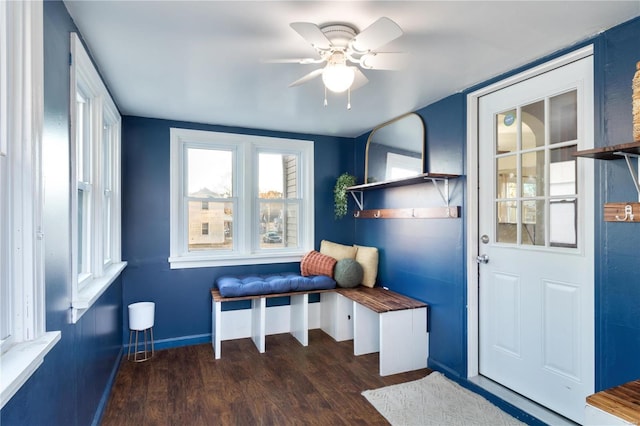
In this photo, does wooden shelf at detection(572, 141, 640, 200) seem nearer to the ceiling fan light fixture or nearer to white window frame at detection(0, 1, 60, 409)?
the ceiling fan light fixture

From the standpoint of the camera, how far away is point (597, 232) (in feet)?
6.43

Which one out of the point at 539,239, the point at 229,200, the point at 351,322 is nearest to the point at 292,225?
the point at 229,200

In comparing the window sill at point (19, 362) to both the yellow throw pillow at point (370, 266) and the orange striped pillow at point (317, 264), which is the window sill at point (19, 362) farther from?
the yellow throw pillow at point (370, 266)

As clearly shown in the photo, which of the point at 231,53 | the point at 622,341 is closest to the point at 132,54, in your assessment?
the point at 231,53

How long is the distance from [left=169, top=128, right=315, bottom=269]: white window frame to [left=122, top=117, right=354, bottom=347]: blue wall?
0.08 m

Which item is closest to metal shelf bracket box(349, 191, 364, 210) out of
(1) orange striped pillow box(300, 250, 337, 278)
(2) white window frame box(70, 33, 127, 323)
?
(1) orange striped pillow box(300, 250, 337, 278)

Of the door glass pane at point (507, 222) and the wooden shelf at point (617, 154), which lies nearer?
the wooden shelf at point (617, 154)

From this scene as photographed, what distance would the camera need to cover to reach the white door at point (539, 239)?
2.09 metres

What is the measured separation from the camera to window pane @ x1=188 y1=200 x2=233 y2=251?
3.87m

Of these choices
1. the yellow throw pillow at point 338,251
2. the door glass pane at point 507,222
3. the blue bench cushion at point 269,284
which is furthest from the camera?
the yellow throw pillow at point 338,251

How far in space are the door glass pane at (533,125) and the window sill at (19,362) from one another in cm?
279

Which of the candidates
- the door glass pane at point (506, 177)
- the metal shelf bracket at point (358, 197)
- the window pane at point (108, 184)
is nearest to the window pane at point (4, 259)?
the window pane at point (108, 184)

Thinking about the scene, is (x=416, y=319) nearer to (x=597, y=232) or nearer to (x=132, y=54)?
(x=597, y=232)

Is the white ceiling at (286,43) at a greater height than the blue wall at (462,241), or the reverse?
the white ceiling at (286,43)
